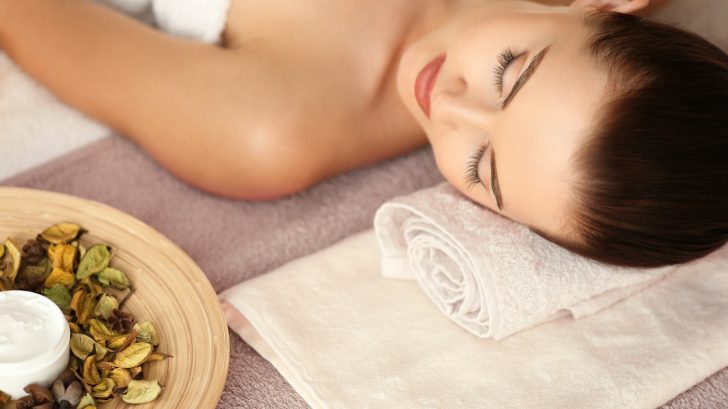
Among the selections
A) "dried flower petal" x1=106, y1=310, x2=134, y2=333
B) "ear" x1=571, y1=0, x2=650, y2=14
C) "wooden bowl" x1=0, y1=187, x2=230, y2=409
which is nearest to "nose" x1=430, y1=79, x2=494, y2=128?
"ear" x1=571, y1=0, x2=650, y2=14

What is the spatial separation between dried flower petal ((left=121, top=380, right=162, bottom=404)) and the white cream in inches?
3.0

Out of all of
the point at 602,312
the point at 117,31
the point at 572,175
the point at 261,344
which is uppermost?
the point at 572,175

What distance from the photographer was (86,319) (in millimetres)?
930

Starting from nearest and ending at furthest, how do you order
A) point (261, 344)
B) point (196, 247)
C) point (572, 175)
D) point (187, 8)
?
point (572, 175) → point (261, 344) → point (196, 247) → point (187, 8)

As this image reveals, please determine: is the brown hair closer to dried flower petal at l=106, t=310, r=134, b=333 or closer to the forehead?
the forehead

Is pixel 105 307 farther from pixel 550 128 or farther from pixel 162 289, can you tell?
pixel 550 128

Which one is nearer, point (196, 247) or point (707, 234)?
point (707, 234)

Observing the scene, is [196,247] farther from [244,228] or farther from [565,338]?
[565,338]

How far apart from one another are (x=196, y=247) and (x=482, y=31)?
54cm

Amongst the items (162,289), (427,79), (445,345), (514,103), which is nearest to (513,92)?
(514,103)

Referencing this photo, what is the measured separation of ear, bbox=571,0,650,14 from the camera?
46.2 inches

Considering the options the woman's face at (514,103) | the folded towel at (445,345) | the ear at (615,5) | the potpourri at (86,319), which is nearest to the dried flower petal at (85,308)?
the potpourri at (86,319)

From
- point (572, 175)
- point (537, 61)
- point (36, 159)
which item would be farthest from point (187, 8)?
point (572, 175)

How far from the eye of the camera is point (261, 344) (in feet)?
3.55
